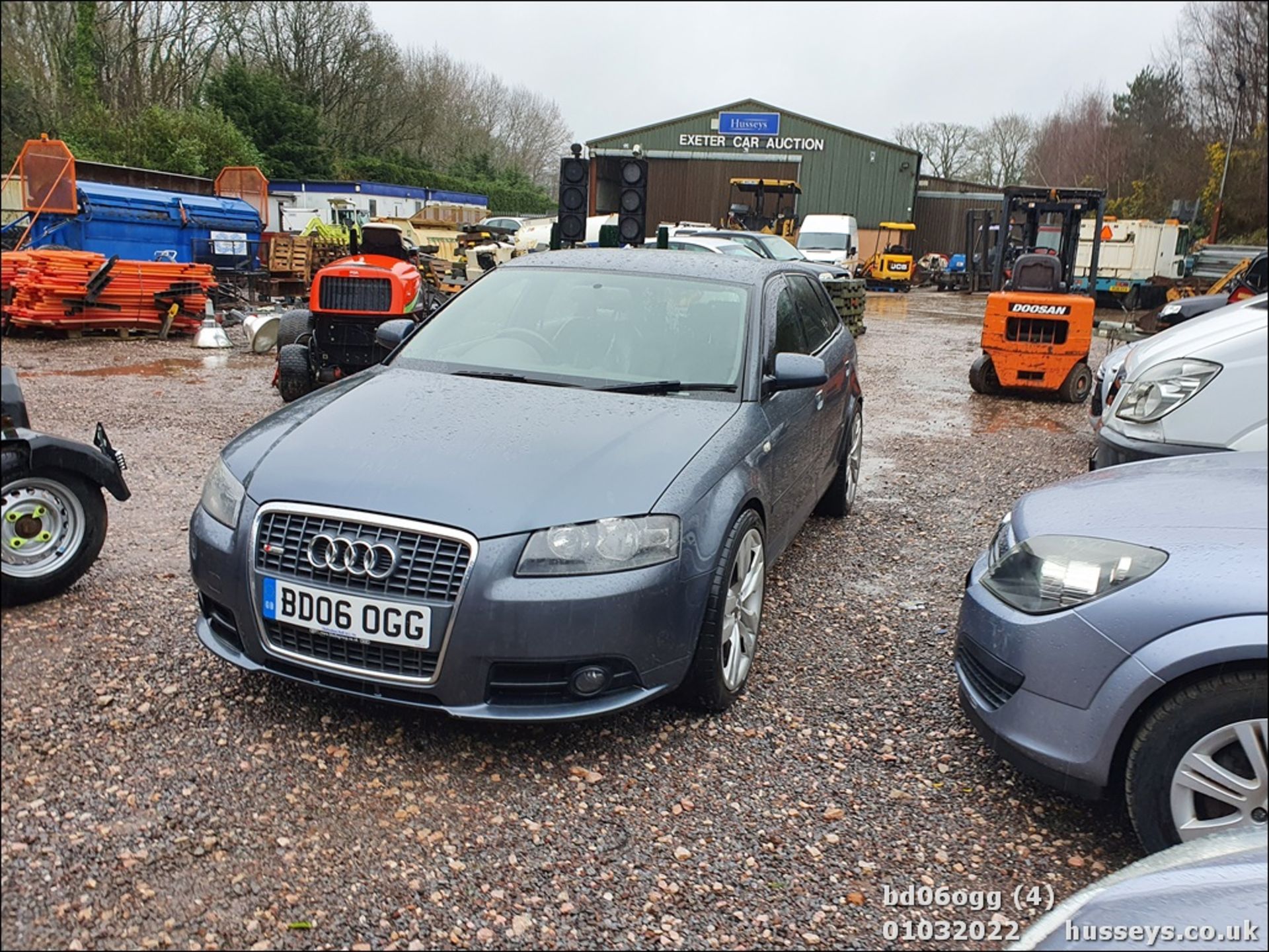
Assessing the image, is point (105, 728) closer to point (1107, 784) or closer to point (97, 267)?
point (1107, 784)

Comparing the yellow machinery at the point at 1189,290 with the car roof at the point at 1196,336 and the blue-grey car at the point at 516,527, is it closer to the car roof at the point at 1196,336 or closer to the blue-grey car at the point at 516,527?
the car roof at the point at 1196,336

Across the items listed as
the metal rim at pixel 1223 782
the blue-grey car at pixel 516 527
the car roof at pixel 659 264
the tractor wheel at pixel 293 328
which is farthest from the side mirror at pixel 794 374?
the tractor wheel at pixel 293 328

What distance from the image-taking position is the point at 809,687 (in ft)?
12.4

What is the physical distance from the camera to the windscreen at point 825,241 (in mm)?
28844

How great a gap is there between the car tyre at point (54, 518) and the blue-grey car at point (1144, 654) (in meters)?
2.73

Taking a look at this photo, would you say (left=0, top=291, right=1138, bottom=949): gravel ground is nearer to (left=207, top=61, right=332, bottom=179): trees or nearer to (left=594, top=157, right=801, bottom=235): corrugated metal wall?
(left=207, top=61, right=332, bottom=179): trees

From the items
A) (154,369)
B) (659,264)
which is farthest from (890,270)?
(659,264)

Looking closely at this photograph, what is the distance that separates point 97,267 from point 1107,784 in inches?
509

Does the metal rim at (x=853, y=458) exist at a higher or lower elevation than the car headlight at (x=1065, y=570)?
lower

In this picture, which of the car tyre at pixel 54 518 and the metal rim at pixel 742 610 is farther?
the metal rim at pixel 742 610

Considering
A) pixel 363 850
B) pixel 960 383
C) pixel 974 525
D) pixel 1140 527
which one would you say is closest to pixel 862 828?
pixel 1140 527

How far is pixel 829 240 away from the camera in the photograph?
29.0 meters

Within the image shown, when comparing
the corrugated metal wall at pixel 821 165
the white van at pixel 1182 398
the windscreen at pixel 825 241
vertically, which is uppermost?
the corrugated metal wall at pixel 821 165

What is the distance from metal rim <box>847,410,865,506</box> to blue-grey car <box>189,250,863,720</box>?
195 cm
